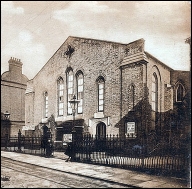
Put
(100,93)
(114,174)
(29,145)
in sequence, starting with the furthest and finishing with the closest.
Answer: (29,145) < (100,93) < (114,174)

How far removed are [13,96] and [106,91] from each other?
4.35 m

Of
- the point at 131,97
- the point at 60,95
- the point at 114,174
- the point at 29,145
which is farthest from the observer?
the point at 29,145

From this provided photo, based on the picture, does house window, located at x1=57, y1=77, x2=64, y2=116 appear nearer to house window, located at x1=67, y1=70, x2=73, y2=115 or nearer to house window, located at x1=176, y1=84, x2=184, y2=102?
house window, located at x1=67, y1=70, x2=73, y2=115

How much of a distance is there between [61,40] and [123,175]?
4.75 meters

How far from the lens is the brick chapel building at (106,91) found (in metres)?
8.67

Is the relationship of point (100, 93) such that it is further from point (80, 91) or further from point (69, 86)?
point (69, 86)

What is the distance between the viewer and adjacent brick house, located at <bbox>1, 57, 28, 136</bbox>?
29.9 feet

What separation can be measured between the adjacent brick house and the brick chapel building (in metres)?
0.46

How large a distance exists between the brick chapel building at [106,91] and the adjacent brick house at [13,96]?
1.49 feet

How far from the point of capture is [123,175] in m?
6.45

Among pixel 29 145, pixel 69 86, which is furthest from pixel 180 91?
pixel 29 145

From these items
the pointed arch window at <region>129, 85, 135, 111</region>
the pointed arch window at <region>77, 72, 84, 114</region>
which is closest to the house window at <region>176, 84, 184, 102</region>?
the pointed arch window at <region>129, 85, 135, 111</region>

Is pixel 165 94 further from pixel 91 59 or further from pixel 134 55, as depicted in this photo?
pixel 91 59

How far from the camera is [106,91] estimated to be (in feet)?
30.8
